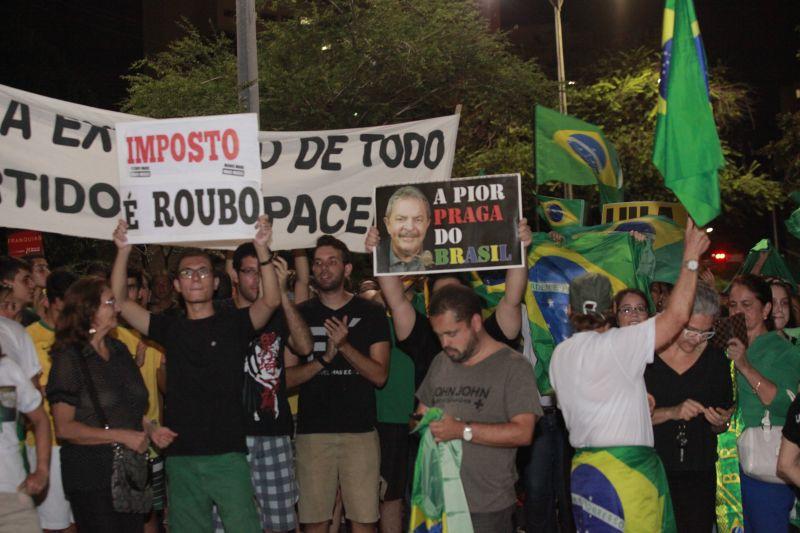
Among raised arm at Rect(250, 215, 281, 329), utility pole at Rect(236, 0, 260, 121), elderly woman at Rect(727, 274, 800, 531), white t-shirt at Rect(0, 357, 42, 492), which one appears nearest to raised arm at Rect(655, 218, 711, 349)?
elderly woman at Rect(727, 274, 800, 531)

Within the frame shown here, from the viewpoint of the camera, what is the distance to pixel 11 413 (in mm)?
5781

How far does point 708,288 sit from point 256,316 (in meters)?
2.79

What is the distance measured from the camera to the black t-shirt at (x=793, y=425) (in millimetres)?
5254

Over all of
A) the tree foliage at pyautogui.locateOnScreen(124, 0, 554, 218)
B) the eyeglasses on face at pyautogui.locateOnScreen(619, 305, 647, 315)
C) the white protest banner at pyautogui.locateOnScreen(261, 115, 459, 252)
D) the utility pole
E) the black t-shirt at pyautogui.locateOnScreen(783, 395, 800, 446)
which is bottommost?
the black t-shirt at pyautogui.locateOnScreen(783, 395, 800, 446)

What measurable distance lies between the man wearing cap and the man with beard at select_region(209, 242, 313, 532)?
2186mm

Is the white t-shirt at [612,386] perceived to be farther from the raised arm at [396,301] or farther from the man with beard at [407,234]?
the raised arm at [396,301]

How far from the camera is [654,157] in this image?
6.09 m

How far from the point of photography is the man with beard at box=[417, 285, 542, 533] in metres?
5.77

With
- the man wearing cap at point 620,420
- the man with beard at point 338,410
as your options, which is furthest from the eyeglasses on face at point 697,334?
the man with beard at point 338,410

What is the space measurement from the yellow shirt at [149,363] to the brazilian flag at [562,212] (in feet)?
12.0

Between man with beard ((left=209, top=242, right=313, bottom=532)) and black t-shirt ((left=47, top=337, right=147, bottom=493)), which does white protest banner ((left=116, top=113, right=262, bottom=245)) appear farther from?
black t-shirt ((left=47, top=337, right=147, bottom=493))

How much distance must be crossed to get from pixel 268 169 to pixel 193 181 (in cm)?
179

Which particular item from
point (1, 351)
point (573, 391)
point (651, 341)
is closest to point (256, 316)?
point (1, 351)

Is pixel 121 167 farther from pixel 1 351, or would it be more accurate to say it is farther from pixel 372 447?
pixel 372 447
